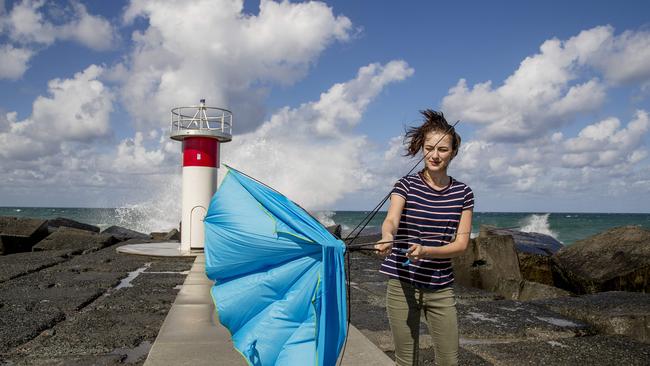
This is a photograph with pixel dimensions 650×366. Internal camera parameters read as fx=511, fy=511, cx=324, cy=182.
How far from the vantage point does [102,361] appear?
15.2ft

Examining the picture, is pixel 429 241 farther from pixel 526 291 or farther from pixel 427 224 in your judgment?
pixel 526 291

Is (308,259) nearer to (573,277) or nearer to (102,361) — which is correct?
(102,361)

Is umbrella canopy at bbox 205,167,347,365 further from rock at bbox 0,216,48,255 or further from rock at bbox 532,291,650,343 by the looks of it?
rock at bbox 0,216,48,255

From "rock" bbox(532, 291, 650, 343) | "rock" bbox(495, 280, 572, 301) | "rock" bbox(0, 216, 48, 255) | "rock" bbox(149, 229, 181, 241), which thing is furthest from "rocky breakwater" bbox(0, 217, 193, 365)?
"rock" bbox(149, 229, 181, 241)

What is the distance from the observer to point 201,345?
4.54 meters

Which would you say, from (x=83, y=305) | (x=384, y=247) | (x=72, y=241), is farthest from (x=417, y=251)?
(x=72, y=241)

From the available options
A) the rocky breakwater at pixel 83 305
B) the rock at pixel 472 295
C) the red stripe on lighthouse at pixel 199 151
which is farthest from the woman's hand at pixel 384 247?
the red stripe on lighthouse at pixel 199 151

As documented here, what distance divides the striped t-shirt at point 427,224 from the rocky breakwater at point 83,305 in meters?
3.04

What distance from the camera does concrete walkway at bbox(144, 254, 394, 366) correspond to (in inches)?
162

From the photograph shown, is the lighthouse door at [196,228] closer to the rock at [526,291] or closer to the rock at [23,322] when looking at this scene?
the rock at [23,322]

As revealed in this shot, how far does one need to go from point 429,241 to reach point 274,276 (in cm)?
86

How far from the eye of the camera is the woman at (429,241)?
109 inches

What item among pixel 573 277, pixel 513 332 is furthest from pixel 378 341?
pixel 573 277

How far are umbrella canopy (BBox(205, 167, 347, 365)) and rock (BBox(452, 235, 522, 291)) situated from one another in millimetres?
7264
